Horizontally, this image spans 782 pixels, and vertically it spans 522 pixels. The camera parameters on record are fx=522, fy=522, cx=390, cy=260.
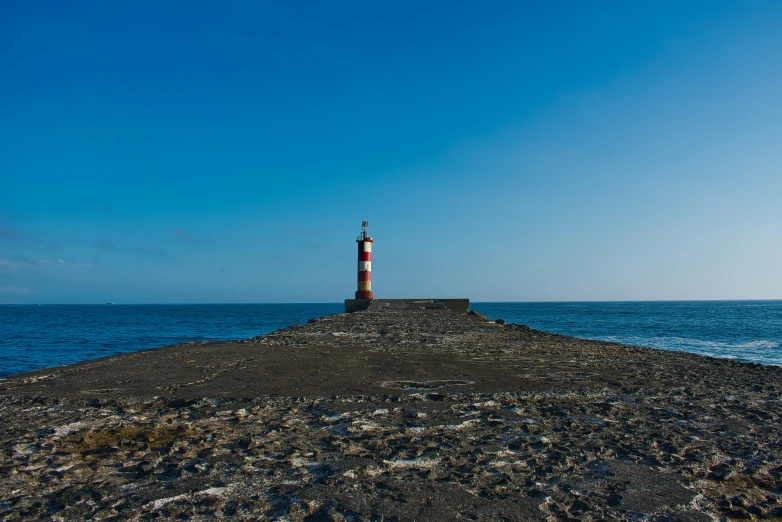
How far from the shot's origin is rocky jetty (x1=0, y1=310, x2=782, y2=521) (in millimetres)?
2793

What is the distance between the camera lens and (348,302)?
3181 centimetres

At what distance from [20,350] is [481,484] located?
23.5m

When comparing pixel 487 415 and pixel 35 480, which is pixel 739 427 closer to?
pixel 487 415

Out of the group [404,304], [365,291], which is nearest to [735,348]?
[404,304]

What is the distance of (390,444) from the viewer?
3807 millimetres

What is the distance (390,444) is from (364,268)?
28.9m

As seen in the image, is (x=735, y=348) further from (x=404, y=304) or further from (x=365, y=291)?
(x=365, y=291)

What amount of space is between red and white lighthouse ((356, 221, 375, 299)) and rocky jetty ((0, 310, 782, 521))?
81.7 feet

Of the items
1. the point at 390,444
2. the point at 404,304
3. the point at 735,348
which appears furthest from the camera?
the point at 404,304

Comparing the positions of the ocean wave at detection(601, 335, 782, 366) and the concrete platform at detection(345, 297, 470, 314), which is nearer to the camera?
the ocean wave at detection(601, 335, 782, 366)

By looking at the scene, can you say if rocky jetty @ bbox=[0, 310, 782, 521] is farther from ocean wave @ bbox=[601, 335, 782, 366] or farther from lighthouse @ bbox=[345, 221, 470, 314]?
lighthouse @ bbox=[345, 221, 470, 314]

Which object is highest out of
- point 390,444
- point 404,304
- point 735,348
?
point 404,304

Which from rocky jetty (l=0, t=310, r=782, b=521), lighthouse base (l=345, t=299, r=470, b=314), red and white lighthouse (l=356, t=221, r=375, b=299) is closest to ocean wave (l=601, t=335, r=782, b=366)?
lighthouse base (l=345, t=299, r=470, b=314)

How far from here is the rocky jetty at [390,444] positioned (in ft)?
9.16
